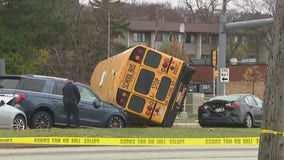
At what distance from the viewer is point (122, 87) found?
18062 millimetres

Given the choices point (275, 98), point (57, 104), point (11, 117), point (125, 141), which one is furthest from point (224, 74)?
point (275, 98)

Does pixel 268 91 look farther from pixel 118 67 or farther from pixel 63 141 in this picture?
pixel 118 67

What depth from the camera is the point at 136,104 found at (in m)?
18.2

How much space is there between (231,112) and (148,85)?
3.82m

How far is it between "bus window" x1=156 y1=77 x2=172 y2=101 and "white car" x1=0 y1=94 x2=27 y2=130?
4.90 meters

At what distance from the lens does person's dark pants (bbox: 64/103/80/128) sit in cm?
1612

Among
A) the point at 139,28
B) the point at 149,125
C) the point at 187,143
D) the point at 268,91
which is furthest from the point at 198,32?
the point at 268,91

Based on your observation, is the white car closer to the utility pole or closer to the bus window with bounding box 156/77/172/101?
the bus window with bounding box 156/77/172/101

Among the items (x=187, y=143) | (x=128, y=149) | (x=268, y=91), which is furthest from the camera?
(x=187, y=143)

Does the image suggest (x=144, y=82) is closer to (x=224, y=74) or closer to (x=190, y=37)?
(x=224, y=74)

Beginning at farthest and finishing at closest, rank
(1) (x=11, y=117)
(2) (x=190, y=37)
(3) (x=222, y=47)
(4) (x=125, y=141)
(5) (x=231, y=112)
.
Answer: (2) (x=190, y=37) → (3) (x=222, y=47) → (5) (x=231, y=112) → (1) (x=11, y=117) → (4) (x=125, y=141)

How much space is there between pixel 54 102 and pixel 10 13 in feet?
102

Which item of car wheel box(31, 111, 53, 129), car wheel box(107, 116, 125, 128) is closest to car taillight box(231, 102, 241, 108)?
car wheel box(107, 116, 125, 128)

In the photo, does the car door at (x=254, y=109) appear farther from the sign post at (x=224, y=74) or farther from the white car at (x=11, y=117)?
the white car at (x=11, y=117)
